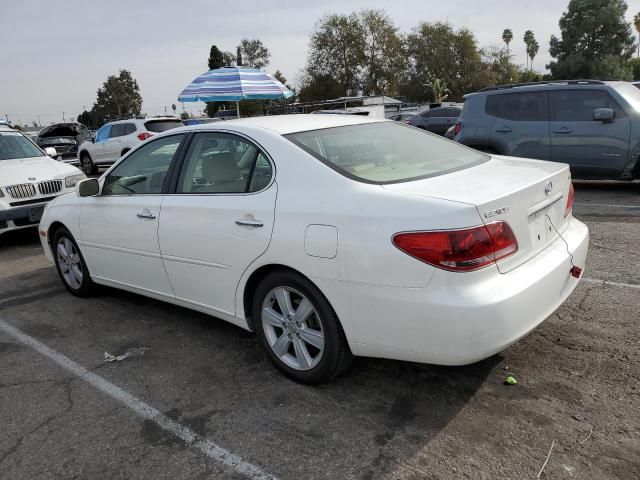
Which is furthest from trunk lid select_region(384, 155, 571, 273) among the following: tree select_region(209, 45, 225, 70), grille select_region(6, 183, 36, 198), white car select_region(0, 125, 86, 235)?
tree select_region(209, 45, 225, 70)

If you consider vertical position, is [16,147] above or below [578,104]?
above

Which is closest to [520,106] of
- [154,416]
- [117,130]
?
[154,416]

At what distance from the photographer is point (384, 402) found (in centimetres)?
301

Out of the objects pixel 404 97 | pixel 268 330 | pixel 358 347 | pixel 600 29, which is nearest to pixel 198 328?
pixel 268 330

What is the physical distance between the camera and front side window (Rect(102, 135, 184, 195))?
4031mm

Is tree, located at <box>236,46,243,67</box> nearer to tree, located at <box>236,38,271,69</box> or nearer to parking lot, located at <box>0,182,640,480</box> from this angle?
tree, located at <box>236,38,271,69</box>

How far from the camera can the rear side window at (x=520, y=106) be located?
8.76 metres

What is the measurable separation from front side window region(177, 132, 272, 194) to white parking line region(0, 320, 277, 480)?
1.34 metres

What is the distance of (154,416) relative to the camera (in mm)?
3029

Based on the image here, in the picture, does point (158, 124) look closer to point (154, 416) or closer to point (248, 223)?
point (248, 223)

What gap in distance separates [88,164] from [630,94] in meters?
15.4

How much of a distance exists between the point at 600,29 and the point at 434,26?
59.0ft

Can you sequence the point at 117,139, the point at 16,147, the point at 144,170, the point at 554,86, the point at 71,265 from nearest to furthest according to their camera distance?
the point at 144,170, the point at 71,265, the point at 16,147, the point at 554,86, the point at 117,139

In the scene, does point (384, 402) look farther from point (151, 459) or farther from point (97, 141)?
point (97, 141)
